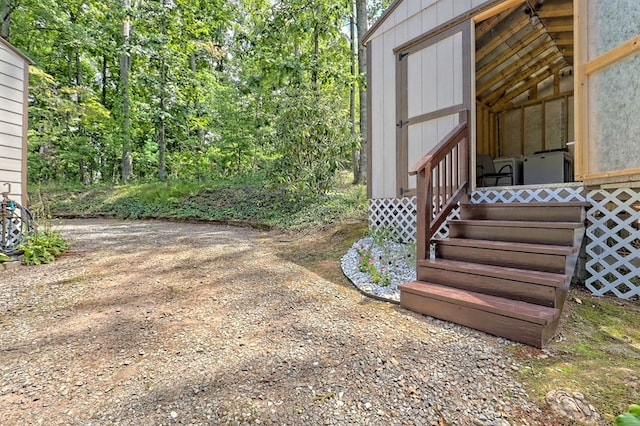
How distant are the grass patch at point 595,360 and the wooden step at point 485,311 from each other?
13 centimetres

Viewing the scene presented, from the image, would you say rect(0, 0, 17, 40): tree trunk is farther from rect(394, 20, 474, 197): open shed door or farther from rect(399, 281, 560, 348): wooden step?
rect(399, 281, 560, 348): wooden step

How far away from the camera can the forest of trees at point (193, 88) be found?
23.4 feet

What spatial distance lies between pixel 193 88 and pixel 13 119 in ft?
28.5

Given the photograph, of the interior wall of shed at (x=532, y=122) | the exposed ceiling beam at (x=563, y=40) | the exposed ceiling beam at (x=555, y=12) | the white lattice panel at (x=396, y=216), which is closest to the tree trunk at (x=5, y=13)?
the white lattice panel at (x=396, y=216)

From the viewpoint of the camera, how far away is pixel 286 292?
2.89 meters

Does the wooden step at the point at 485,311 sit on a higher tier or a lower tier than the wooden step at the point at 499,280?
lower

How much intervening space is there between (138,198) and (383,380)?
33.5ft

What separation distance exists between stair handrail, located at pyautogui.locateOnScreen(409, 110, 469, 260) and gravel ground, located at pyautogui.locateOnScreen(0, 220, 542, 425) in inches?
29.2

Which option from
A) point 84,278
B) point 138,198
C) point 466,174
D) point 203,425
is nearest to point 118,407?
point 203,425

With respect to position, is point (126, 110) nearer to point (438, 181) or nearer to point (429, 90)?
point (429, 90)

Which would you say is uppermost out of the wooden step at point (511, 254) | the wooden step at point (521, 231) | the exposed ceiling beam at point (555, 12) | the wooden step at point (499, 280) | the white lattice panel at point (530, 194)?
the exposed ceiling beam at point (555, 12)

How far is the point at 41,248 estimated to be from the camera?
12.5ft

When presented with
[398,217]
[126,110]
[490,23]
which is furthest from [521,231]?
[126,110]

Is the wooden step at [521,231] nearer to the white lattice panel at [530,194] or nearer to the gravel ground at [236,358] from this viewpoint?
the white lattice panel at [530,194]
